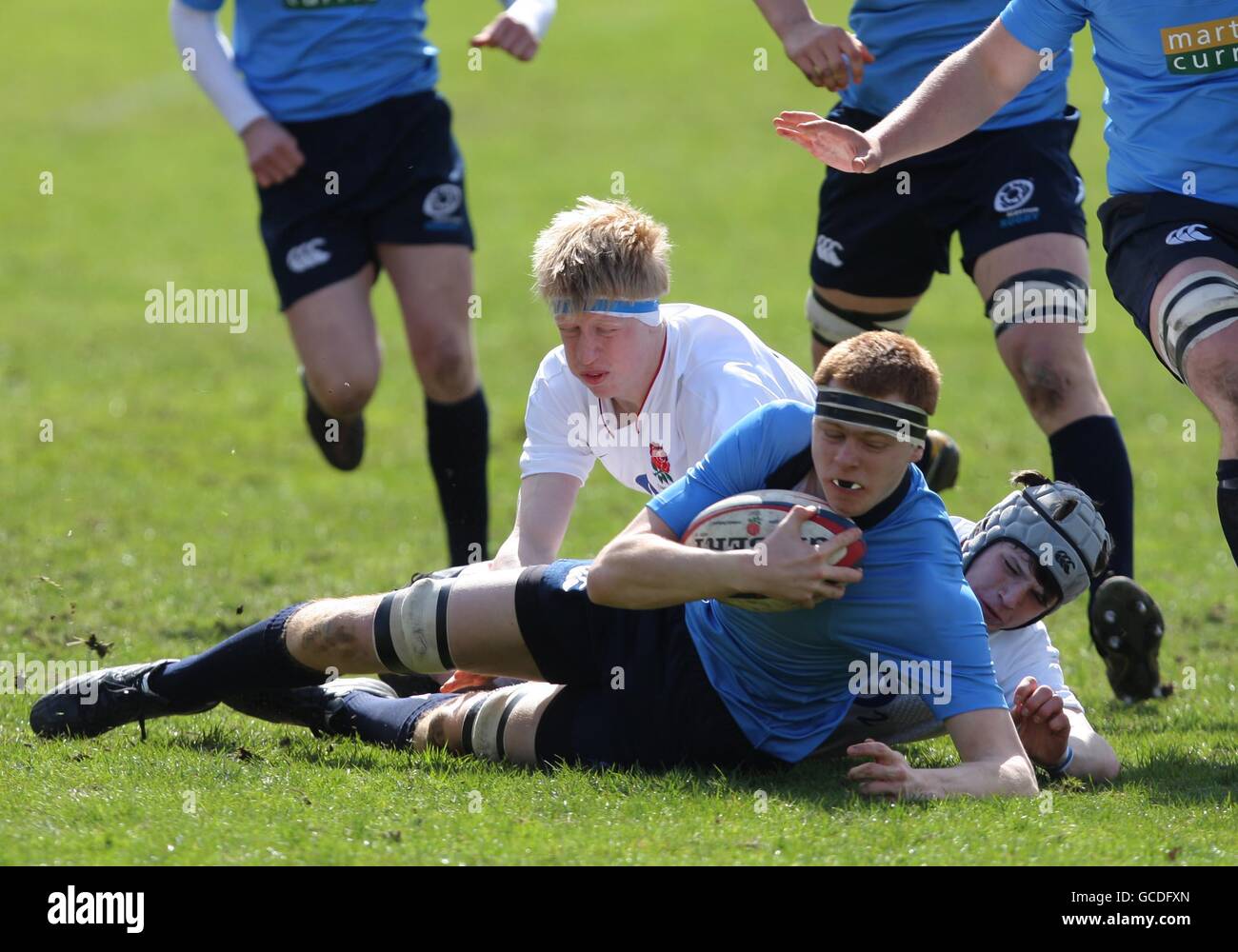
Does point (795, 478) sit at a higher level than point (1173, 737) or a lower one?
higher

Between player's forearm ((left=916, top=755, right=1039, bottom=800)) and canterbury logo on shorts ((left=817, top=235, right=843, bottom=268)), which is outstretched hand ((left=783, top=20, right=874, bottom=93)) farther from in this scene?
player's forearm ((left=916, top=755, right=1039, bottom=800))

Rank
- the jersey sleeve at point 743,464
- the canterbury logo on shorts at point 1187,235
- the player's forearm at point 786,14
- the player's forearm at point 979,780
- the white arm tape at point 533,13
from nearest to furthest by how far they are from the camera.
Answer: the player's forearm at point 979,780 < the jersey sleeve at point 743,464 < the canterbury logo on shorts at point 1187,235 < the player's forearm at point 786,14 < the white arm tape at point 533,13

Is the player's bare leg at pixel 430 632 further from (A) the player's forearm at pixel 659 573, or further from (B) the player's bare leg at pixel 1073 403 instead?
(B) the player's bare leg at pixel 1073 403

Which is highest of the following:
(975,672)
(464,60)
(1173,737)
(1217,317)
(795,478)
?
(464,60)

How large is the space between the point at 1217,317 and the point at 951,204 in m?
1.75

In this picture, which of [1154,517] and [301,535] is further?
[1154,517]

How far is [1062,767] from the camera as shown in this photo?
5078mm

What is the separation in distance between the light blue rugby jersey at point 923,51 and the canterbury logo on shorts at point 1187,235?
1322 millimetres

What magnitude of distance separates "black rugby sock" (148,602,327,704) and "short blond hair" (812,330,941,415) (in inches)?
72.2

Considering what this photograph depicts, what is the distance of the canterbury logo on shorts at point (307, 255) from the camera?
7.36 metres

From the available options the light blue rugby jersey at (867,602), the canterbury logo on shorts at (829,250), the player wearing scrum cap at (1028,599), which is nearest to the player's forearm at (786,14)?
the canterbury logo on shorts at (829,250)

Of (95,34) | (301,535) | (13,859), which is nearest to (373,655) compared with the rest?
(13,859)

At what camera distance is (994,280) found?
20.6 ft
